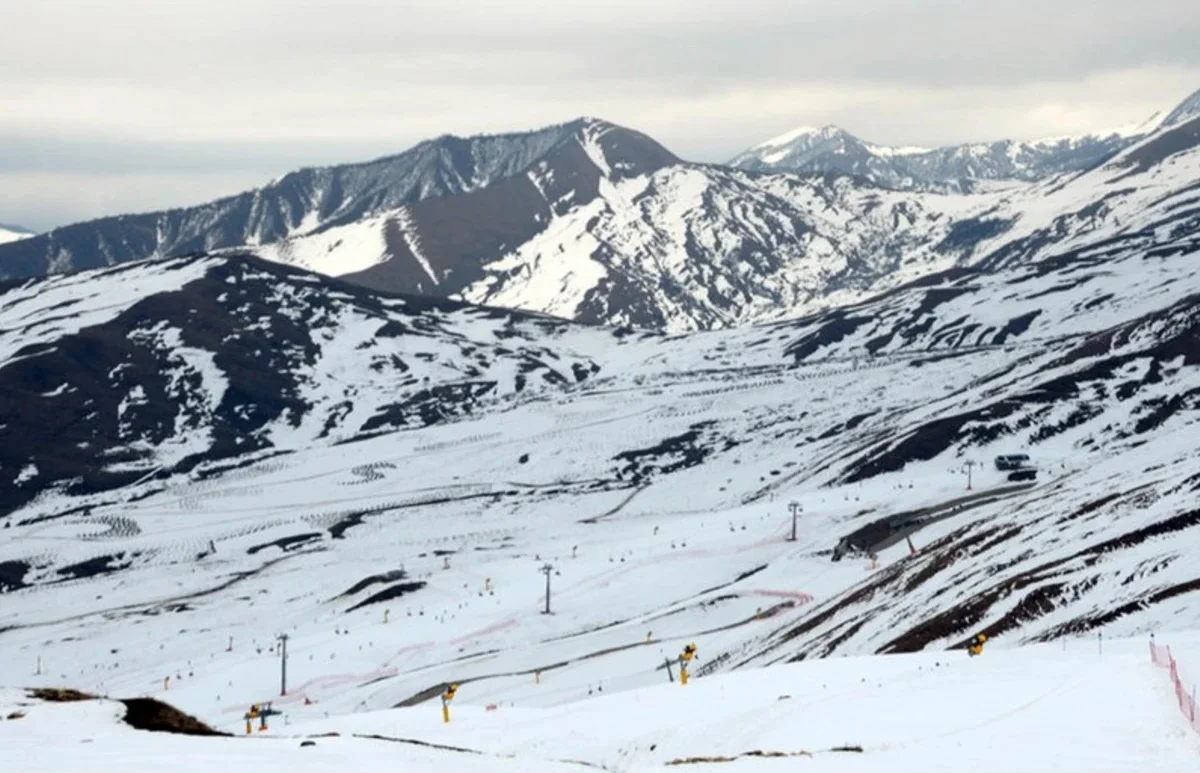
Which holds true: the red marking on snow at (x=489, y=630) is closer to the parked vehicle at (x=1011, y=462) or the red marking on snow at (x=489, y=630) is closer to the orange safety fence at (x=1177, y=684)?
the parked vehicle at (x=1011, y=462)

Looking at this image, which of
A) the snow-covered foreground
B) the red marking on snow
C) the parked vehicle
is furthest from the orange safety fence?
the parked vehicle

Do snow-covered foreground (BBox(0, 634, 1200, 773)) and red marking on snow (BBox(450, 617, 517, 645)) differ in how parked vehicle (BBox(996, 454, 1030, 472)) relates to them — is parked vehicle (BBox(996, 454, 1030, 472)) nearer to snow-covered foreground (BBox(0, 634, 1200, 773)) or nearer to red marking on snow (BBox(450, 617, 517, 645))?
red marking on snow (BBox(450, 617, 517, 645))

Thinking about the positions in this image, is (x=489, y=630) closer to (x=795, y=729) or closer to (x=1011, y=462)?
(x=1011, y=462)

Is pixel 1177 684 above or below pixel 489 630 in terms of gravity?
above

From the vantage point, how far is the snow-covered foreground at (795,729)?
28.9 metres

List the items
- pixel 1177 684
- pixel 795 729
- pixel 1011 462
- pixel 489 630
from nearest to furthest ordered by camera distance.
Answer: pixel 1177 684 < pixel 795 729 < pixel 489 630 < pixel 1011 462

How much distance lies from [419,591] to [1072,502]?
58.6 meters

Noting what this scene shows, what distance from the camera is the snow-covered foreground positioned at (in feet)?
94.7

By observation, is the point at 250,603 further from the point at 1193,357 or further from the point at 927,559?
the point at 1193,357

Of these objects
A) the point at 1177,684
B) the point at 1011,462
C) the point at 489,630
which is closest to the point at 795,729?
the point at 1177,684

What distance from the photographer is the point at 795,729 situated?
3500 centimetres

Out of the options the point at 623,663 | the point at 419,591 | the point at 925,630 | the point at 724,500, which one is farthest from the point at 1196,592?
the point at 724,500

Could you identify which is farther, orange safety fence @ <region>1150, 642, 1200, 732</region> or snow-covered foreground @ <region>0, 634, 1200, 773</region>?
orange safety fence @ <region>1150, 642, 1200, 732</region>

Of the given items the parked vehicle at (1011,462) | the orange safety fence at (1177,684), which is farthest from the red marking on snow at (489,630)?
the orange safety fence at (1177,684)
